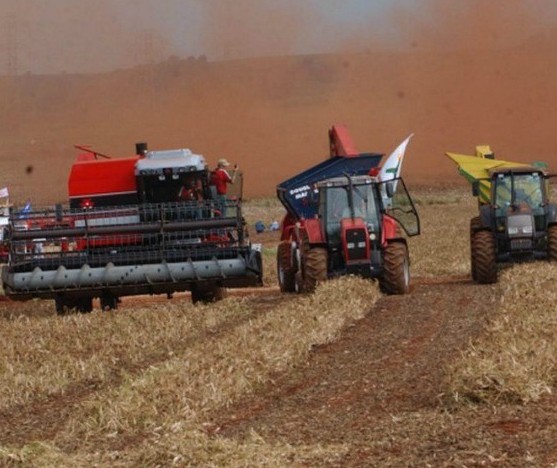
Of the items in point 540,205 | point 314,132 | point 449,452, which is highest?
point 314,132

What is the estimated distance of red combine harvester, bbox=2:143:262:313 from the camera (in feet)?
53.5

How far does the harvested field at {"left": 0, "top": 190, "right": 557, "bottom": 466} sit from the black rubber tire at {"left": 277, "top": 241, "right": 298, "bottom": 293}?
12.8 feet

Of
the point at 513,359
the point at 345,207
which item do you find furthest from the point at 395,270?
the point at 513,359

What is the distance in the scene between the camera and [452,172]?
246 ft

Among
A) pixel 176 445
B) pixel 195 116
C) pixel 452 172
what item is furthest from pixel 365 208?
pixel 195 116

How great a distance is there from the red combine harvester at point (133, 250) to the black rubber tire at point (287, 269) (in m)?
3.00

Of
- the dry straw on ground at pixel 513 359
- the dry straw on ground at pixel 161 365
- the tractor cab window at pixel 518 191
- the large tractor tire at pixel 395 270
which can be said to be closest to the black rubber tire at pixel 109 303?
the dry straw on ground at pixel 161 365

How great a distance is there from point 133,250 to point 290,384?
22.2 ft

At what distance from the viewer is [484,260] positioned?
66.0ft

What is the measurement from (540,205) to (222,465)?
582 inches

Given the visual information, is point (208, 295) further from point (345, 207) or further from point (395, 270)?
point (395, 270)

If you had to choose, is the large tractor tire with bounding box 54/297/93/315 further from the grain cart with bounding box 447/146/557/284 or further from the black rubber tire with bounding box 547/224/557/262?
the black rubber tire with bounding box 547/224/557/262

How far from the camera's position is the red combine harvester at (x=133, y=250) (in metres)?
16.3

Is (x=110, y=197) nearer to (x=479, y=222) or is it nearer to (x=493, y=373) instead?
(x=479, y=222)
